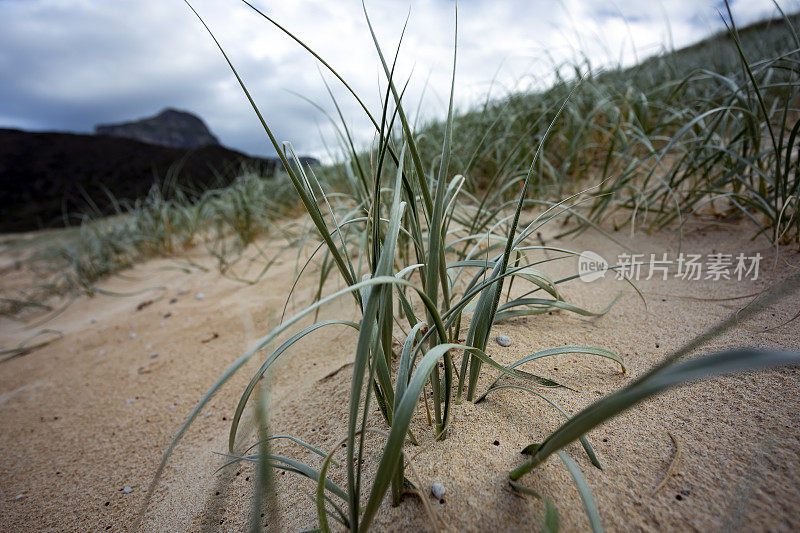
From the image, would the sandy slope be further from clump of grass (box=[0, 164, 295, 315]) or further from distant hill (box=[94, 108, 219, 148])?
distant hill (box=[94, 108, 219, 148])

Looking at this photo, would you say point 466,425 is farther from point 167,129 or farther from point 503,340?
point 167,129

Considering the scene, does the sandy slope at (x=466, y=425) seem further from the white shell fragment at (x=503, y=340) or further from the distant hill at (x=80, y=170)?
the distant hill at (x=80, y=170)

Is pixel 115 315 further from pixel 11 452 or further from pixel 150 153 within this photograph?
pixel 150 153

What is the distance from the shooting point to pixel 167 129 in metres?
8.83

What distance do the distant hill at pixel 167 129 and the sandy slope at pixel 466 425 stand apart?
8.42m

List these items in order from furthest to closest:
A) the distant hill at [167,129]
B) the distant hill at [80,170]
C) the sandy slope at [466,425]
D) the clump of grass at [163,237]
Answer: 1. the distant hill at [167,129]
2. the distant hill at [80,170]
3. the clump of grass at [163,237]
4. the sandy slope at [466,425]

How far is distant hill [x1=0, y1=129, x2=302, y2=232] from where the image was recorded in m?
5.23

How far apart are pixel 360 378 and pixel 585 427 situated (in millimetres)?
241

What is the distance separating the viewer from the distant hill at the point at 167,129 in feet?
28.3

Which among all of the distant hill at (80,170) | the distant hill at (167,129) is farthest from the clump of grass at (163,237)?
the distant hill at (167,129)

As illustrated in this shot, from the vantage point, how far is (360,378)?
0.41m

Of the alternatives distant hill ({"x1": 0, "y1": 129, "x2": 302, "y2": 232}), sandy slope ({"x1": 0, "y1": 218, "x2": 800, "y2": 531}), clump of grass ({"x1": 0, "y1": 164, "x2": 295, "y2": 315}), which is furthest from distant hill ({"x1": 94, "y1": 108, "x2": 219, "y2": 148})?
sandy slope ({"x1": 0, "y1": 218, "x2": 800, "y2": 531})

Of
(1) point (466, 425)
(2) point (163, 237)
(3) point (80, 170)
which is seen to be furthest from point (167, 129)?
(1) point (466, 425)

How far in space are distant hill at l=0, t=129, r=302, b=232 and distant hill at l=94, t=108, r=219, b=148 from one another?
7.49ft
